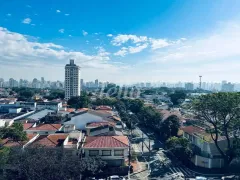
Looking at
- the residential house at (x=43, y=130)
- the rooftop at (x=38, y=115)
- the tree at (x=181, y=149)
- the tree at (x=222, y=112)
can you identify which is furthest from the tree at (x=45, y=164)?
the rooftop at (x=38, y=115)

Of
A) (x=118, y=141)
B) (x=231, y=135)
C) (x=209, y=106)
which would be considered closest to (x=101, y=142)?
(x=118, y=141)

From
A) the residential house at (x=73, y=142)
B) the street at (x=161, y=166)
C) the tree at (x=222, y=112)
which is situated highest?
the tree at (x=222, y=112)

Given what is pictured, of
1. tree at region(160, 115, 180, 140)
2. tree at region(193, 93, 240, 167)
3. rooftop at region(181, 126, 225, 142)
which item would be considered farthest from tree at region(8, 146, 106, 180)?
tree at region(160, 115, 180, 140)

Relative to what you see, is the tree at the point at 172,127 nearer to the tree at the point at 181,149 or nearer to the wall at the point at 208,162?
the tree at the point at 181,149

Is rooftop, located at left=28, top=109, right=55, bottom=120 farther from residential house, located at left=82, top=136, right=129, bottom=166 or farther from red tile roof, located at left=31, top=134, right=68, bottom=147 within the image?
residential house, located at left=82, top=136, right=129, bottom=166

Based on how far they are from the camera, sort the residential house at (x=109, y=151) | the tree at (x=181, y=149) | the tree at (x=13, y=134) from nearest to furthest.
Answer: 1. the tree at (x=13, y=134)
2. the residential house at (x=109, y=151)
3. the tree at (x=181, y=149)

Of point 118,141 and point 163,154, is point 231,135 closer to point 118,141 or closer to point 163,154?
point 163,154
